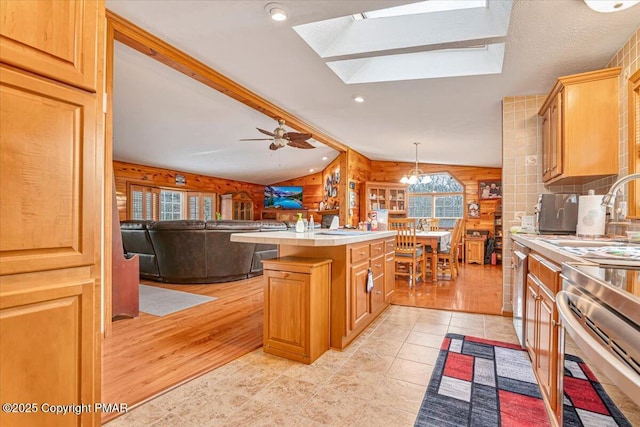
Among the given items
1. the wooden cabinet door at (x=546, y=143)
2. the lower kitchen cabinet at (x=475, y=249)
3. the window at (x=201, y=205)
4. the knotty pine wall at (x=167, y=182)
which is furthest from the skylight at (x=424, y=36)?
the window at (x=201, y=205)

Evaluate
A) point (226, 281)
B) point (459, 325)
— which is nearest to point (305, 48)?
point (459, 325)

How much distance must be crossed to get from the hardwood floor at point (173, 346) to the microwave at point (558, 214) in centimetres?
262

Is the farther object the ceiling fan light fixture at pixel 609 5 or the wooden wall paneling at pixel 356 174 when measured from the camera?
the wooden wall paneling at pixel 356 174

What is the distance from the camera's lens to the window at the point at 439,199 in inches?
315

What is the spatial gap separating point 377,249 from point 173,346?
75.8 inches

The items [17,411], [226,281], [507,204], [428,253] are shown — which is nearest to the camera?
[17,411]

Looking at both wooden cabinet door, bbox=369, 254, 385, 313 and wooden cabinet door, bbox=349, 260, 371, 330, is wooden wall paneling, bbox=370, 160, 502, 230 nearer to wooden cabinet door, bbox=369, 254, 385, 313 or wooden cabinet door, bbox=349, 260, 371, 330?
wooden cabinet door, bbox=369, 254, 385, 313

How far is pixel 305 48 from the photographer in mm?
2623

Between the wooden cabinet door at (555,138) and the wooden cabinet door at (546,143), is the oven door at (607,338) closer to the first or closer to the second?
the wooden cabinet door at (555,138)

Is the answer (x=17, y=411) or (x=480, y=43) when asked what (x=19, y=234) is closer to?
(x=17, y=411)

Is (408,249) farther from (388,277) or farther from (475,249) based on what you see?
(475,249)

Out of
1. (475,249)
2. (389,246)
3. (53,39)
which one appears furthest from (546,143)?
(475,249)

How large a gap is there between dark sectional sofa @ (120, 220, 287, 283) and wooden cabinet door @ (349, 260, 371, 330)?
2.64 meters

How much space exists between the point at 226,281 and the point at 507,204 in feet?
12.7
